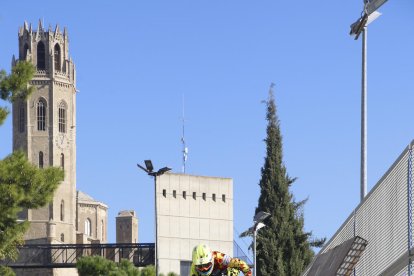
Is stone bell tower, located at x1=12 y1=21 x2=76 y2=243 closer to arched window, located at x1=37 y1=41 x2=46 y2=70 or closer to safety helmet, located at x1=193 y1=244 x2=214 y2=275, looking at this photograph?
arched window, located at x1=37 y1=41 x2=46 y2=70

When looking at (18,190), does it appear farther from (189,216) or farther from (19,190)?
(189,216)

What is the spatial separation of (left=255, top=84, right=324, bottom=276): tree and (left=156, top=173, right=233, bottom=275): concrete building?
8859 millimetres

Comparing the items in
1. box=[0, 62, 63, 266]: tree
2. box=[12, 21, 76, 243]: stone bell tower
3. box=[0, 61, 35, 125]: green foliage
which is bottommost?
box=[0, 62, 63, 266]: tree

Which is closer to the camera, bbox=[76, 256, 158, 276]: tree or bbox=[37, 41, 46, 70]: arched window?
bbox=[76, 256, 158, 276]: tree

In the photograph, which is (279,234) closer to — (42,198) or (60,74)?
(42,198)

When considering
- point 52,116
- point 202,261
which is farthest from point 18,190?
point 52,116

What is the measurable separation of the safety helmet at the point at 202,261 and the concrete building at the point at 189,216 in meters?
62.8

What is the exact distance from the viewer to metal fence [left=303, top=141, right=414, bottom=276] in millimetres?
11219

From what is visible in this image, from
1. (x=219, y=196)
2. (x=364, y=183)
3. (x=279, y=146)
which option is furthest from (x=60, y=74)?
(x=364, y=183)

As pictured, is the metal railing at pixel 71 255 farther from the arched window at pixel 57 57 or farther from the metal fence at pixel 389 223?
the metal fence at pixel 389 223

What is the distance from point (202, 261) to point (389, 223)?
1.74 meters

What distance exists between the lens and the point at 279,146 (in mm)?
69750

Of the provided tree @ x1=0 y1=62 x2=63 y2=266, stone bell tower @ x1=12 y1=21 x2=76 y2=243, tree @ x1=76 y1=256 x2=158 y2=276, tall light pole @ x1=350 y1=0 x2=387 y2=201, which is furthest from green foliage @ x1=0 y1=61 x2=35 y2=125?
stone bell tower @ x1=12 y1=21 x2=76 y2=243

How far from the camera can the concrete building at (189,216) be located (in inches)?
3091
